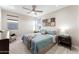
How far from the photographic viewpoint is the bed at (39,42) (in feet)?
4.14

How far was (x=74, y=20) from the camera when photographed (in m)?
1.26

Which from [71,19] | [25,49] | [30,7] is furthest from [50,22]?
[25,49]

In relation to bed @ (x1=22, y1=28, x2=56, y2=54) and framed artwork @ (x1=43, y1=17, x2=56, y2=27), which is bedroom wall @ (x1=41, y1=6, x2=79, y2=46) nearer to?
framed artwork @ (x1=43, y1=17, x2=56, y2=27)

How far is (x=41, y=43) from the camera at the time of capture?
1293mm

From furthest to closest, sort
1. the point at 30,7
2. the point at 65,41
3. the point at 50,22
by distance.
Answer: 1. the point at 50,22
2. the point at 65,41
3. the point at 30,7

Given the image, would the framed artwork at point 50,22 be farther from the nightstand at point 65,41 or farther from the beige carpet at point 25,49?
the beige carpet at point 25,49

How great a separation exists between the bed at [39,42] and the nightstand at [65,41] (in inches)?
5.0

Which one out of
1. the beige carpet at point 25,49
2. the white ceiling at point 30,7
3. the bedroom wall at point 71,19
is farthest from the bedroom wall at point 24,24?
the bedroom wall at point 71,19

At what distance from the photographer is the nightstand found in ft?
4.28

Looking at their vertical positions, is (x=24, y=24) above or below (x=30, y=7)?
below

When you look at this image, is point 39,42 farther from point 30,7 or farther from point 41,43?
point 30,7

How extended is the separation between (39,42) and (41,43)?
0.15ft

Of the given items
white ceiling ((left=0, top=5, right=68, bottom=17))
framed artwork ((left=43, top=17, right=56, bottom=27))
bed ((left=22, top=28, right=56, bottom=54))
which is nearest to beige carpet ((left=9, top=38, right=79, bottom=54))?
bed ((left=22, top=28, right=56, bottom=54))
